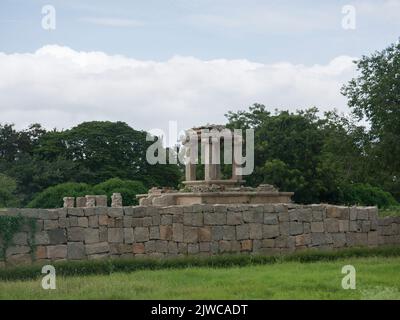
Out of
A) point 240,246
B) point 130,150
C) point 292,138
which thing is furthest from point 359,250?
point 130,150

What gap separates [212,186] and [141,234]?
31.9ft

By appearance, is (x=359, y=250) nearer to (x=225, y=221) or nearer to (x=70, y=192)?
(x=225, y=221)

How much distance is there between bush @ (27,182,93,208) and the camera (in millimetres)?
33300

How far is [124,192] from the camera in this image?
3428 centimetres

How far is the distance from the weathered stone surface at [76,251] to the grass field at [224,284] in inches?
79.8

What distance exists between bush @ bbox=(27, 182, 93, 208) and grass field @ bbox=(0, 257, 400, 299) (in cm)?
1649

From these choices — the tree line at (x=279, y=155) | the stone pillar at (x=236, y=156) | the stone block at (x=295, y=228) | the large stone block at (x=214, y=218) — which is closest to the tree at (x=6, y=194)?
the tree line at (x=279, y=155)

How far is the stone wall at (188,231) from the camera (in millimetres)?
18734

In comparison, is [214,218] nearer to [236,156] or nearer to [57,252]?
[57,252]

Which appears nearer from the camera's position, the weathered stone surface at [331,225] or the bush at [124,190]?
the weathered stone surface at [331,225]

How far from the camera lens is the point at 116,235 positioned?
64.8 ft

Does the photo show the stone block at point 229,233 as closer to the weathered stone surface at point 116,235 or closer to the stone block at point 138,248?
the stone block at point 138,248

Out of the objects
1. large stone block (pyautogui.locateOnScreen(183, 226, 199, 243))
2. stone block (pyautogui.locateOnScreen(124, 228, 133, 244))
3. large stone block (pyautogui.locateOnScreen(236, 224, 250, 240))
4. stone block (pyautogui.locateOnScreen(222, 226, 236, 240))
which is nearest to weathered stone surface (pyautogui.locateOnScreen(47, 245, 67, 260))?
stone block (pyautogui.locateOnScreen(124, 228, 133, 244))

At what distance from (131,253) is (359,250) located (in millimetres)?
7436
